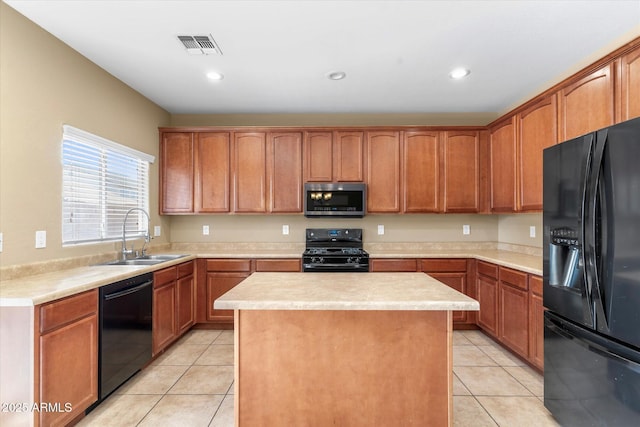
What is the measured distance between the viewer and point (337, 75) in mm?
3004

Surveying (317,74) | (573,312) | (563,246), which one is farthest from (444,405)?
(317,74)

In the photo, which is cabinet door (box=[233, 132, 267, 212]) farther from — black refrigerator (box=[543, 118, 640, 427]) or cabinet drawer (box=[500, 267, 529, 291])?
black refrigerator (box=[543, 118, 640, 427])

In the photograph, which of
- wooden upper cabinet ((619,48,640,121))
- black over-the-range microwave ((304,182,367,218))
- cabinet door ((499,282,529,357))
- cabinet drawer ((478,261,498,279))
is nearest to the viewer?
wooden upper cabinet ((619,48,640,121))

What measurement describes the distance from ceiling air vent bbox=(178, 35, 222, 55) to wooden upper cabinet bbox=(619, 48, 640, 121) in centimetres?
285

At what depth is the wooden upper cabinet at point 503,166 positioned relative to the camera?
10.8 feet

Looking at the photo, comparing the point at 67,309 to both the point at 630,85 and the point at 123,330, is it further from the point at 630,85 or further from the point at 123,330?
the point at 630,85

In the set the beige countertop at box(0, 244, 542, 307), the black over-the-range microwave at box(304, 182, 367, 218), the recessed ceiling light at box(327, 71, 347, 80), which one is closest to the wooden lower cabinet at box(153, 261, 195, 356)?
the beige countertop at box(0, 244, 542, 307)

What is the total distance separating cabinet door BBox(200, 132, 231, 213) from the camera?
154 inches

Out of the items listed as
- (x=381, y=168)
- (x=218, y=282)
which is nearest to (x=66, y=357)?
(x=218, y=282)

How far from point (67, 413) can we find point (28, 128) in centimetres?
187

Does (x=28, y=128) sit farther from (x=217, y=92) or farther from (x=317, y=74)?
(x=317, y=74)

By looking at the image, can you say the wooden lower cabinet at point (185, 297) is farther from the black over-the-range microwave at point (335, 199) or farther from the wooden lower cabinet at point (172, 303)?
the black over-the-range microwave at point (335, 199)

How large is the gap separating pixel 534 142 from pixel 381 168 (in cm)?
157

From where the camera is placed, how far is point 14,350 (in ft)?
5.45
